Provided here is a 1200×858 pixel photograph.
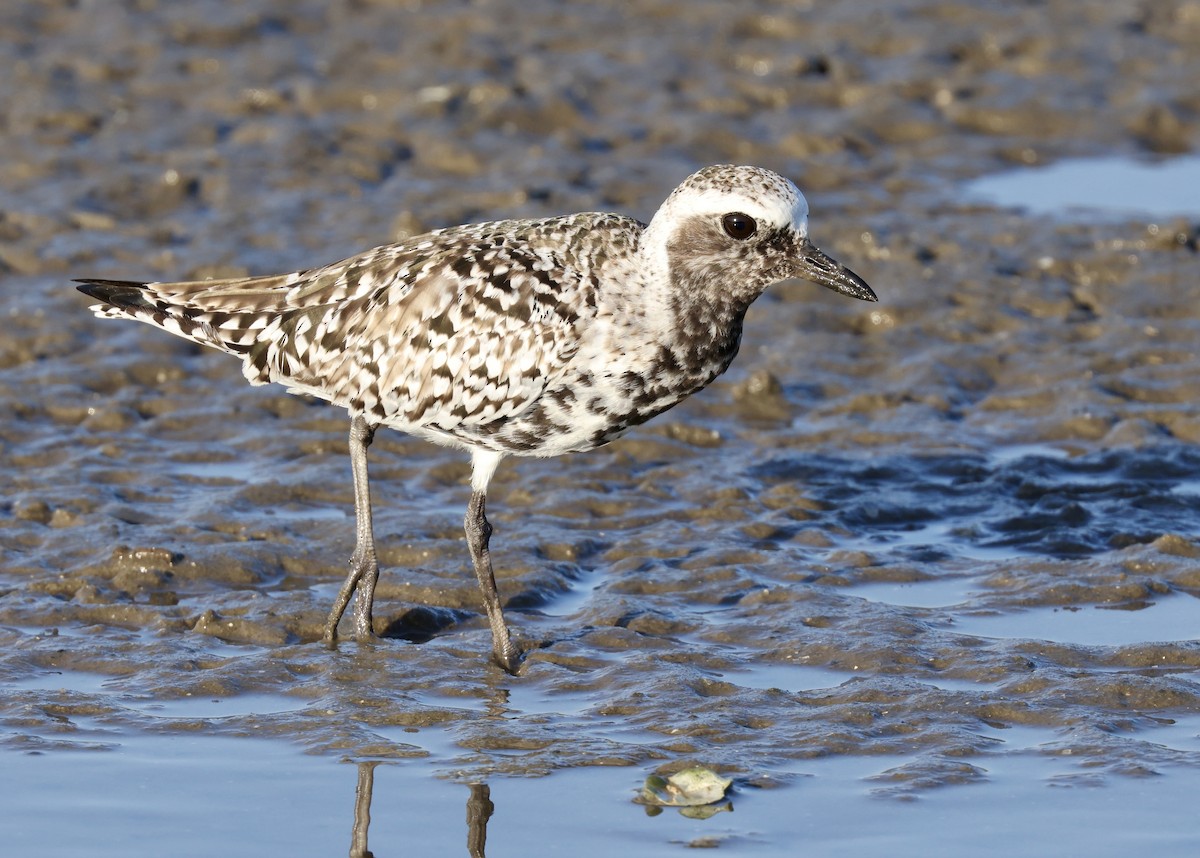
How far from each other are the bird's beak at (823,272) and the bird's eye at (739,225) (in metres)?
0.30

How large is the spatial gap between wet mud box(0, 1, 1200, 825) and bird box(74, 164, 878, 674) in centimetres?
Result: 105

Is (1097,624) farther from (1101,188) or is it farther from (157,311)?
(1101,188)

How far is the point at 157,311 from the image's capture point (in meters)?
11.6

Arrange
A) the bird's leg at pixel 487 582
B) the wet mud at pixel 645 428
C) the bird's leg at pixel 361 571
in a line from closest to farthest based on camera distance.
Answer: the wet mud at pixel 645 428
the bird's leg at pixel 487 582
the bird's leg at pixel 361 571

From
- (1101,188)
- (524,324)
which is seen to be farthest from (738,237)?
(1101,188)

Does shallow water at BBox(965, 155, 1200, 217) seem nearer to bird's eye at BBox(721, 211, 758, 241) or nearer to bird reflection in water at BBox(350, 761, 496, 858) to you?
bird's eye at BBox(721, 211, 758, 241)

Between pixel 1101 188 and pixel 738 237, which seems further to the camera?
pixel 1101 188

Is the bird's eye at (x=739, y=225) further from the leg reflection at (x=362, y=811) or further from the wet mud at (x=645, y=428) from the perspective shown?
the leg reflection at (x=362, y=811)

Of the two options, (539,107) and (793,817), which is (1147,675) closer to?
(793,817)

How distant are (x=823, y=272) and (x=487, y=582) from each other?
8.44 ft

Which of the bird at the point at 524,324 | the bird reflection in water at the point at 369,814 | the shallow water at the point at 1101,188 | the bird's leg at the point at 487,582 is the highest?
the shallow water at the point at 1101,188

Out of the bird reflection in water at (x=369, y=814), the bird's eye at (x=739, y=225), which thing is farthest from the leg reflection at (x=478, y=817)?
the bird's eye at (x=739, y=225)

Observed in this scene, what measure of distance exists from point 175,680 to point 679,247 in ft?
11.9

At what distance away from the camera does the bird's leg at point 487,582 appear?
424 inches
